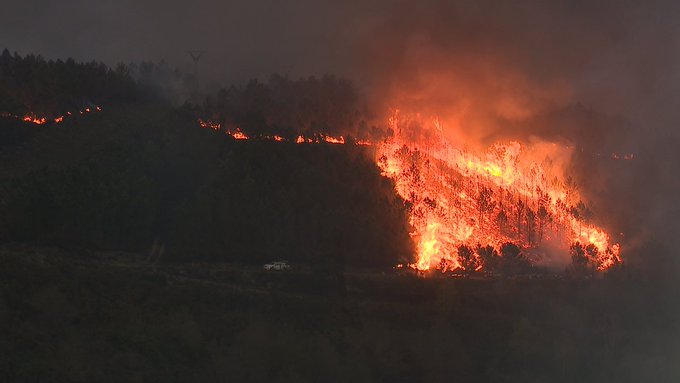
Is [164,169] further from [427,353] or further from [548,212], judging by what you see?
[548,212]

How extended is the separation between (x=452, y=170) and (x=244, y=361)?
104 feet

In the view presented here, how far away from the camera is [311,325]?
38625 millimetres

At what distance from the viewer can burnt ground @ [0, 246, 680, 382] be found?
1164 inches

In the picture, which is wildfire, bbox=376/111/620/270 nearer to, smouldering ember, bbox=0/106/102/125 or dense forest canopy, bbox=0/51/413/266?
dense forest canopy, bbox=0/51/413/266

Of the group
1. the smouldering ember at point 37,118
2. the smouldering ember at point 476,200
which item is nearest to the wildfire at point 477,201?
the smouldering ember at point 476,200

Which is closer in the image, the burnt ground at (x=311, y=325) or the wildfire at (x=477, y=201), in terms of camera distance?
the burnt ground at (x=311, y=325)

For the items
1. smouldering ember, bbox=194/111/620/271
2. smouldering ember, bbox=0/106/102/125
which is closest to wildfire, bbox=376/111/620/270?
smouldering ember, bbox=194/111/620/271

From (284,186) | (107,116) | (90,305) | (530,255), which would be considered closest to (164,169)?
(284,186)

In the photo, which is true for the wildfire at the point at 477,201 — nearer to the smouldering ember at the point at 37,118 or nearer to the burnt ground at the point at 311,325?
the burnt ground at the point at 311,325

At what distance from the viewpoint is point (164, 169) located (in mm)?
49188

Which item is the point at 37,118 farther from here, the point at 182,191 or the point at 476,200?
the point at 476,200

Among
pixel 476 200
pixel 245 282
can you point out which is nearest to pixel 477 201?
pixel 476 200

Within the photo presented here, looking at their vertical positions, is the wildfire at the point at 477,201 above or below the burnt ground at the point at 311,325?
above

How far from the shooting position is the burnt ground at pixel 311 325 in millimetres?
29578
